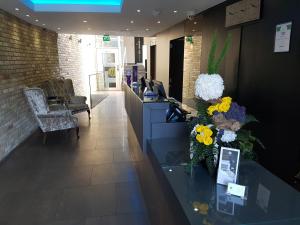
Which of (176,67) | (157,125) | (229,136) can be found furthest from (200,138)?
(176,67)

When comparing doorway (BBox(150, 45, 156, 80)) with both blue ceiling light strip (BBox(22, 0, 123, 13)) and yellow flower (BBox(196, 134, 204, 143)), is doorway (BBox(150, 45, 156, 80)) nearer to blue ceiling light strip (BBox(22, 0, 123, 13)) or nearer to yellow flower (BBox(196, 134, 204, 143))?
blue ceiling light strip (BBox(22, 0, 123, 13))

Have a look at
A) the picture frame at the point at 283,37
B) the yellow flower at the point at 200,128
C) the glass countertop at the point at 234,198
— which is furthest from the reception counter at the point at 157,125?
the picture frame at the point at 283,37

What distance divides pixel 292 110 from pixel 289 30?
87 cm

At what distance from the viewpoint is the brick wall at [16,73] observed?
409 cm

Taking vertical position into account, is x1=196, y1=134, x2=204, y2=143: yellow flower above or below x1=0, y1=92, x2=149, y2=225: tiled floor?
above

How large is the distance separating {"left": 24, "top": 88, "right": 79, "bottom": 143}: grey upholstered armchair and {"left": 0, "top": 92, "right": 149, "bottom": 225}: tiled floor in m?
0.32

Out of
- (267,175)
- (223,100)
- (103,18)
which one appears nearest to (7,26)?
(103,18)

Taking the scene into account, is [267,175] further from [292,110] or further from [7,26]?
[7,26]

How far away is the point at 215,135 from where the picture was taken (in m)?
1.38

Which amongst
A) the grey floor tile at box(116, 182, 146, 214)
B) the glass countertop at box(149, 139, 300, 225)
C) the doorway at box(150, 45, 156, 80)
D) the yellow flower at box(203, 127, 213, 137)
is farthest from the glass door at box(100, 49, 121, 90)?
the yellow flower at box(203, 127, 213, 137)

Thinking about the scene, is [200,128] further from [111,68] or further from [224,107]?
[111,68]

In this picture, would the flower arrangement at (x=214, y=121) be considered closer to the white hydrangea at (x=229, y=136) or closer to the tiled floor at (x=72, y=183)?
the white hydrangea at (x=229, y=136)

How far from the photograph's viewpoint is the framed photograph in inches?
51.4

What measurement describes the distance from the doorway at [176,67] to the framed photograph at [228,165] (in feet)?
19.1
